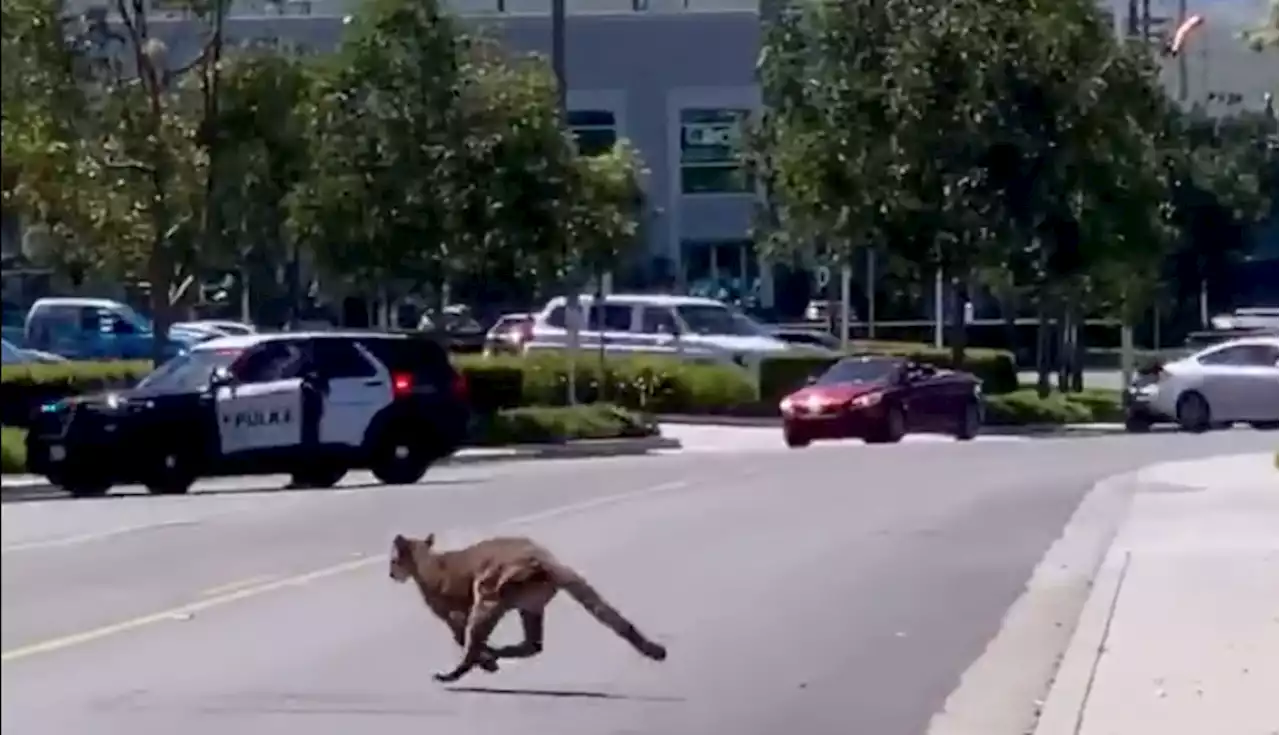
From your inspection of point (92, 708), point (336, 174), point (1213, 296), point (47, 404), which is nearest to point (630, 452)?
point (336, 174)

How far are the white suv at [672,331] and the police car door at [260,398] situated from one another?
20154 mm

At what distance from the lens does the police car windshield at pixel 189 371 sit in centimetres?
2539

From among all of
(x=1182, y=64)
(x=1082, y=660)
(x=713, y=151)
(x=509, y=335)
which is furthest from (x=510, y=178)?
(x=1082, y=660)

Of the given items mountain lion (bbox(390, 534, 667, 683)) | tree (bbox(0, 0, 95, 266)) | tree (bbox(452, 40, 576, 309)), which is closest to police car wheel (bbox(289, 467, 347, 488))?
tree (bbox(452, 40, 576, 309))

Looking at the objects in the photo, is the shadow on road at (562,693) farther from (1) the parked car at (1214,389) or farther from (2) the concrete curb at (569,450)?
(2) the concrete curb at (569,450)

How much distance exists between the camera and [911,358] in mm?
46812

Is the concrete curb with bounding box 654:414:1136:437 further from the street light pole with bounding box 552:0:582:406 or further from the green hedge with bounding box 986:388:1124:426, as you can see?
the street light pole with bounding box 552:0:582:406

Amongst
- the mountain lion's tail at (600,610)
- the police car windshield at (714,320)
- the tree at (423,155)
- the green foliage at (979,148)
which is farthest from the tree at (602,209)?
the mountain lion's tail at (600,610)

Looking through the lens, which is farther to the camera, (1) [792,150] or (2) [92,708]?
(1) [792,150]

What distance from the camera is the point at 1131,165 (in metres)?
41.2

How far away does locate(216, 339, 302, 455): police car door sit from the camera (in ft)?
84.1

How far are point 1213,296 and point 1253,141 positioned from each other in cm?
487

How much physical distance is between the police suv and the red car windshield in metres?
13.4

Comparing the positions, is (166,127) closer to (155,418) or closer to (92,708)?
(155,418)
